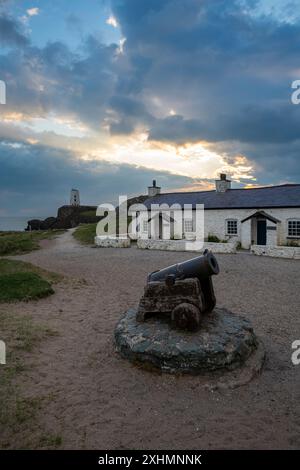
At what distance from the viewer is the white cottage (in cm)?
2152

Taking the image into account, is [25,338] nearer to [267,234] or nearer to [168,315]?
[168,315]

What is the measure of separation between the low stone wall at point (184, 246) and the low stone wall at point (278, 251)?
4.95 feet

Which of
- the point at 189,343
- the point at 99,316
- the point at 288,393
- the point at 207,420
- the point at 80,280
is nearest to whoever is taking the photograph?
the point at 207,420

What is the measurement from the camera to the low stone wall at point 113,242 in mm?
23062

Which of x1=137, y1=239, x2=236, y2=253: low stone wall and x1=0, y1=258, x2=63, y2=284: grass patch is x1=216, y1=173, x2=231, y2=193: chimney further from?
x1=0, y1=258, x2=63, y2=284: grass patch

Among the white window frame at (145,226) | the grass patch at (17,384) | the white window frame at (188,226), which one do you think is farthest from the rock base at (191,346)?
the white window frame at (145,226)

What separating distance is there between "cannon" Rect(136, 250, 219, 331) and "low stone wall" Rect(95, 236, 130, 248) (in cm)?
1664

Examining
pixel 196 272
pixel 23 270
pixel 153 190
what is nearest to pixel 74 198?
pixel 153 190

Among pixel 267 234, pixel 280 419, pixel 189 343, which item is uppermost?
pixel 267 234

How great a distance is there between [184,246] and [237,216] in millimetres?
5833

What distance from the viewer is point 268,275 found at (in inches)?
520

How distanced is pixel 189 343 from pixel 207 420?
139 centimetres

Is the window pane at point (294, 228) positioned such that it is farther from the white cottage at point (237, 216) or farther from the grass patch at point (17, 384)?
the grass patch at point (17, 384)

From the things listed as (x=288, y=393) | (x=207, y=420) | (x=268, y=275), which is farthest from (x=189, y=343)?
(x=268, y=275)
